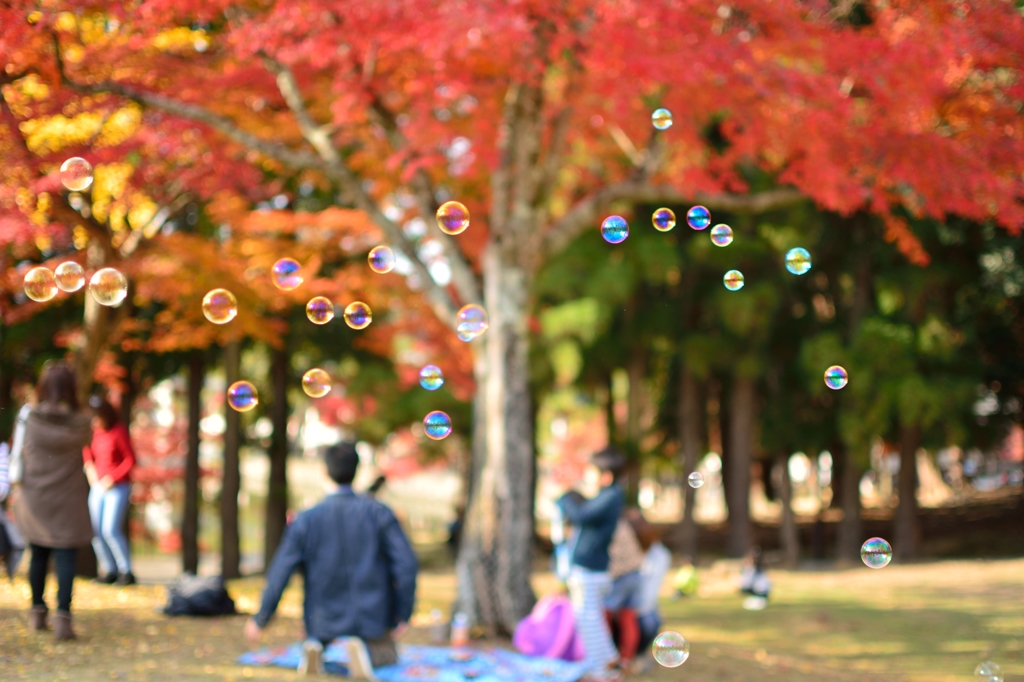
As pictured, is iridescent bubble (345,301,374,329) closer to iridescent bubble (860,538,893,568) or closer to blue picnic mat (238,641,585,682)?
blue picnic mat (238,641,585,682)

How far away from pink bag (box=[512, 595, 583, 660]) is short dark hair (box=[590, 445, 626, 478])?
4.63ft

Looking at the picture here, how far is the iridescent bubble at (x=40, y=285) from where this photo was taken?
7.91m

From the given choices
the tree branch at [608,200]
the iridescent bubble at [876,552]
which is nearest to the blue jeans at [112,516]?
the tree branch at [608,200]

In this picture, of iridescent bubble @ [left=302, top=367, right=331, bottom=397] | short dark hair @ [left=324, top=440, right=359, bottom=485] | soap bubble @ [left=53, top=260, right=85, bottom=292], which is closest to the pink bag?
short dark hair @ [left=324, top=440, right=359, bottom=485]

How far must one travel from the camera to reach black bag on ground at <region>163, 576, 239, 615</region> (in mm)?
8586

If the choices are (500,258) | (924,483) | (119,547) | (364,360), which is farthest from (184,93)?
(924,483)

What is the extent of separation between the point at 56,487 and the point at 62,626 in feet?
3.09

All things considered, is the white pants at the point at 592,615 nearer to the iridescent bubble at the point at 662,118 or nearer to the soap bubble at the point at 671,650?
the soap bubble at the point at 671,650

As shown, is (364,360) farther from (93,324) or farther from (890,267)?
(890,267)

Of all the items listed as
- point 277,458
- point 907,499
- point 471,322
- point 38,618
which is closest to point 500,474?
point 471,322

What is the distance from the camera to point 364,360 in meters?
20.1

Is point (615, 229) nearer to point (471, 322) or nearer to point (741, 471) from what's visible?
point (471, 322)

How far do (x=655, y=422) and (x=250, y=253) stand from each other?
568 inches

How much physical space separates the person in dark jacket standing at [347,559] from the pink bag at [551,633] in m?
2.00
